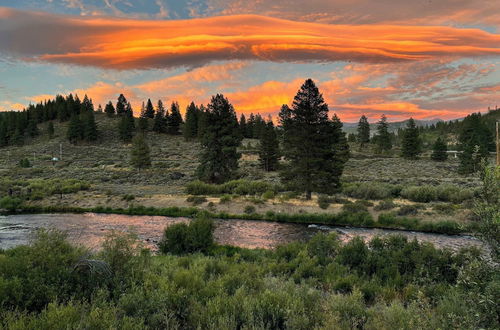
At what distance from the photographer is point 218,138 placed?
38344 millimetres

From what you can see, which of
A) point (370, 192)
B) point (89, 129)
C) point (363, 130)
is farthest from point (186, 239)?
point (89, 129)

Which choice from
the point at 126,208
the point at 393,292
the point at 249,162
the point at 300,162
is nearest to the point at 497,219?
the point at 393,292


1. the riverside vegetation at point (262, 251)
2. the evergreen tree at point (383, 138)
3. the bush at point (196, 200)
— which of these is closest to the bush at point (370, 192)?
the riverside vegetation at point (262, 251)

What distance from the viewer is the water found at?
2050 centimetres

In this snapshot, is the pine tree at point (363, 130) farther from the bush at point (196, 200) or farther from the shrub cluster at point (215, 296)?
the shrub cluster at point (215, 296)

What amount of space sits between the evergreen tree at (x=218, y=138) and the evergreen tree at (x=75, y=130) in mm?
70924

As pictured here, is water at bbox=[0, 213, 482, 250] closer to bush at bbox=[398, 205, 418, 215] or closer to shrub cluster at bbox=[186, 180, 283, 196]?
bush at bbox=[398, 205, 418, 215]

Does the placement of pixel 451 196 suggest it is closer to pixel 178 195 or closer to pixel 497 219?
pixel 178 195

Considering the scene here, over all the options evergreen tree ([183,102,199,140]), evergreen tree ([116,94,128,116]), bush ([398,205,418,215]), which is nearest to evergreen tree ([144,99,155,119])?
evergreen tree ([116,94,128,116])

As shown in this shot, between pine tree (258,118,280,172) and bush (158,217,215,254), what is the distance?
45.1 m

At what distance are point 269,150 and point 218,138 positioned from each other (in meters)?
24.8

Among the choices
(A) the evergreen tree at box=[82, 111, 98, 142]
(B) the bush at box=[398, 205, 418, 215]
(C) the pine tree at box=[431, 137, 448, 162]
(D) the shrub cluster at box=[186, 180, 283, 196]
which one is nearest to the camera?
(B) the bush at box=[398, 205, 418, 215]

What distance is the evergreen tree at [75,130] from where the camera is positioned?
309 feet

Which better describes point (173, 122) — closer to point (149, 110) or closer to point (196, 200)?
point (149, 110)
